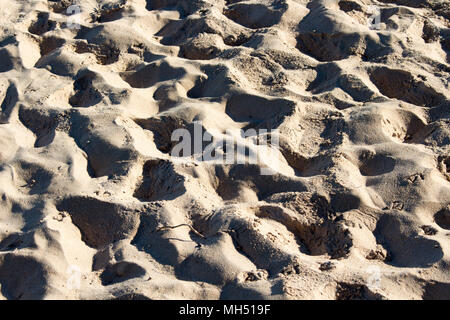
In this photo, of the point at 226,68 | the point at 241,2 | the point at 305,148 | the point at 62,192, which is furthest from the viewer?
the point at 241,2

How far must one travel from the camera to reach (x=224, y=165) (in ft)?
7.68

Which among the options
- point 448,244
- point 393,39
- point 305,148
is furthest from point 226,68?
point 448,244

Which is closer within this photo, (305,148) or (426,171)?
(426,171)

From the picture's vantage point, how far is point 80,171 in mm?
2379

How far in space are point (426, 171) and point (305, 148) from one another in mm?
491

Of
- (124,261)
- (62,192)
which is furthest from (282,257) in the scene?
(62,192)

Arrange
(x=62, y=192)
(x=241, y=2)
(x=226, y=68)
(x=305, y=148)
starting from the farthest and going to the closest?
1. (x=241, y=2)
2. (x=226, y=68)
3. (x=305, y=148)
4. (x=62, y=192)

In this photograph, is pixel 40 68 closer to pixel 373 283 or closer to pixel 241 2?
pixel 241 2

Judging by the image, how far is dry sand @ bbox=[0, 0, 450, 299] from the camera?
1925 millimetres

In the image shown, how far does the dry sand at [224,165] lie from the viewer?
1925 mm

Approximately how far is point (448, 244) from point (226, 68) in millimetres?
1387
